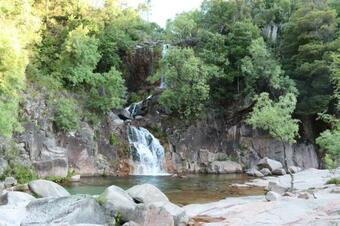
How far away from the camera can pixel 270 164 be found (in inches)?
Result: 1470

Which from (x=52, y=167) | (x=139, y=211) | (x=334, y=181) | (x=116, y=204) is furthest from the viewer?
(x=52, y=167)

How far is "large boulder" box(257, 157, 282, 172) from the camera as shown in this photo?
37.0 meters

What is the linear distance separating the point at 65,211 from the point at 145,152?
21.2m

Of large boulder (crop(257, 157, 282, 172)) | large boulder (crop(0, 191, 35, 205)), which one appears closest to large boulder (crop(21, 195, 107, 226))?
large boulder (crop(0, 191, 35, 205))

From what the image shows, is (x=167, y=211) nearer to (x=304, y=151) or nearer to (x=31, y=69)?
(x=31, y=69)

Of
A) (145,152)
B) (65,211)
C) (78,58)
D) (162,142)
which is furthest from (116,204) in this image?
(162,142)

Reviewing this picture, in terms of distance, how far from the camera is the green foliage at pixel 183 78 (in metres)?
37.6

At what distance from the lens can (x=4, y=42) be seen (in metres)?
22.2

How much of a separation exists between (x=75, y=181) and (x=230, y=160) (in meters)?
16.8

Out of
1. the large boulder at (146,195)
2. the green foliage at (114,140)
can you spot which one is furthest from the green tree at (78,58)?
the large boulder at (146,195)

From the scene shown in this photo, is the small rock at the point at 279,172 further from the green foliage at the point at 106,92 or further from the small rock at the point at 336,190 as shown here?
the green foliage at the point at 106,92

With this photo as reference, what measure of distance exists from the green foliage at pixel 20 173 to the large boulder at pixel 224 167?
54.8 feet

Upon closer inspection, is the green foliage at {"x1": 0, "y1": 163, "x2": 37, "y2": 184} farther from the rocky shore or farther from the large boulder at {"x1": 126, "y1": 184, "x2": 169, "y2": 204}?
the large boulder at {"x1": 126, "y1": 184, "x2": 169, "y2": 204}

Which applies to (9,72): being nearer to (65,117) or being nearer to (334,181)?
(65,117)
